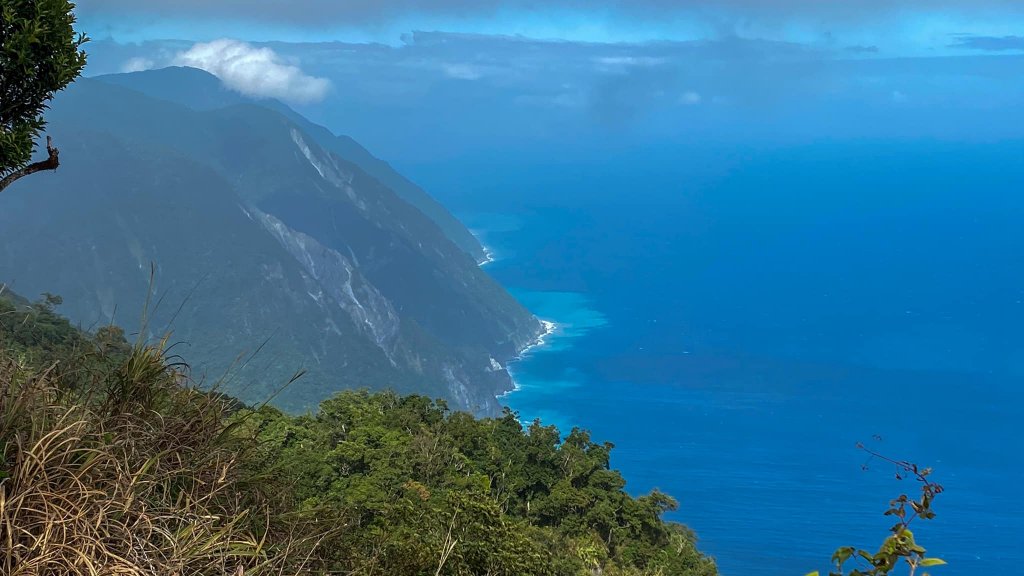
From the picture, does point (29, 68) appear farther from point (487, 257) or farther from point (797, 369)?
point (487, 257)

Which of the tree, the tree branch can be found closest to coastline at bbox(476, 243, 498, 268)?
the tree

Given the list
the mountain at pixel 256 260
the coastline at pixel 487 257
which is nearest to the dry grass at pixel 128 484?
the mountain at pixel 256 260

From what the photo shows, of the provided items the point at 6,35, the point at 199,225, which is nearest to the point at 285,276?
the point at 199,225

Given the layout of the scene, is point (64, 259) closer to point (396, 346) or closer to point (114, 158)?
point (114, 158)

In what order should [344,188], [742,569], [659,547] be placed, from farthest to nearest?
[344,188] < [742,569] < [659,547]

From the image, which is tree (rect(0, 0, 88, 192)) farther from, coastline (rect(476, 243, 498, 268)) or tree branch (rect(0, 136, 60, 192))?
coastline (rect(476, 243, 498, 268))

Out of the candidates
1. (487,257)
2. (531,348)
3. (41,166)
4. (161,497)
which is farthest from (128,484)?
(487,257)
